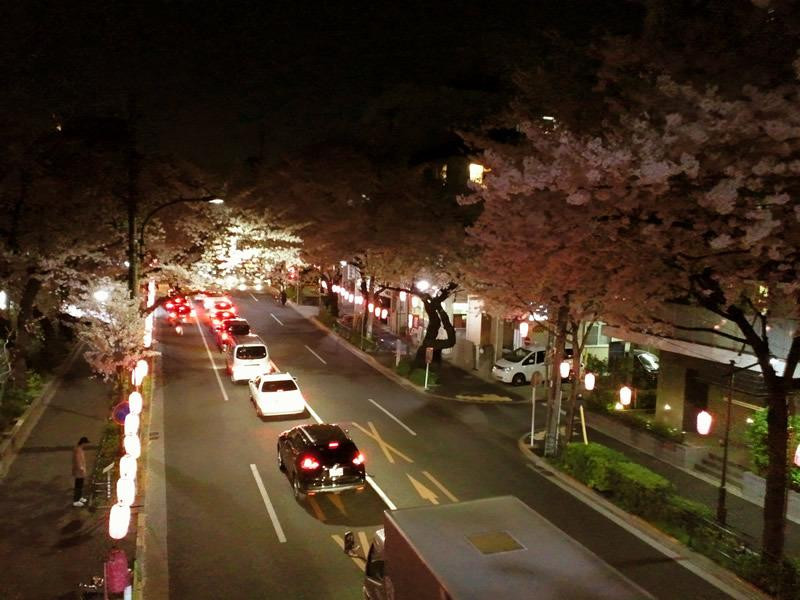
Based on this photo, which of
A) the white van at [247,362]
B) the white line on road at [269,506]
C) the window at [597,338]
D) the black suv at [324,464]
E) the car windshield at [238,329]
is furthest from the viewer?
the car windshield at [238,329]

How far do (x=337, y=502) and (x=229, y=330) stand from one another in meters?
21.0

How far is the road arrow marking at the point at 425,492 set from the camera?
49.9 feet

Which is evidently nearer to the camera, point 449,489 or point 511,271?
point 511,271

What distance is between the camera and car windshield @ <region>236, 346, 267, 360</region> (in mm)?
27359

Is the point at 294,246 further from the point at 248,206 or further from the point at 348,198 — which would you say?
Answer: the point at 348,198

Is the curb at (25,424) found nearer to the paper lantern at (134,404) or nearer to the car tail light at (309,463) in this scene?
the paper lantern at (134,404)

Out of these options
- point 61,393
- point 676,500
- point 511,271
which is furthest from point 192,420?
point 676,500

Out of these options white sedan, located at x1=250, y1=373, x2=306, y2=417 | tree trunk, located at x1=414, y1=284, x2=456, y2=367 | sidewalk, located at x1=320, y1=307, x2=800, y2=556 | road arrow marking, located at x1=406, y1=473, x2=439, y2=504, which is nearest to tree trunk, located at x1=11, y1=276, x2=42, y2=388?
white sedan, located at x1=250, y1=373, x2=306, y2=417

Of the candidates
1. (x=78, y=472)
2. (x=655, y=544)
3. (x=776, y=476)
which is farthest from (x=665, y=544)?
(x=78, y=472)

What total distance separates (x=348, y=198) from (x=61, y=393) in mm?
15031

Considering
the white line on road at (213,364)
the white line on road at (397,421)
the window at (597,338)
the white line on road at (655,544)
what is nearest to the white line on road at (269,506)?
the white line on road at (397,421)

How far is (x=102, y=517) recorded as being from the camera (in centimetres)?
1394

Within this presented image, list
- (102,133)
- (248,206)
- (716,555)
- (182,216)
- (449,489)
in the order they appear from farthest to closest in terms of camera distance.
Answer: (102,133), (248,206), (182,216), (449,489), (716,555)

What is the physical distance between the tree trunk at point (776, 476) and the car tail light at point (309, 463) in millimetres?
8923
